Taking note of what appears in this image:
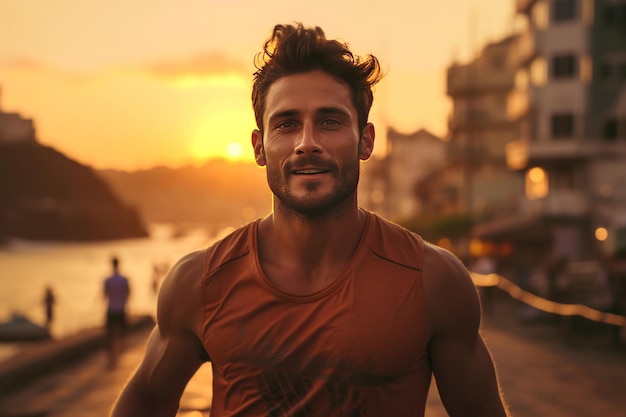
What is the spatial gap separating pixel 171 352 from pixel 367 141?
2.96 feet

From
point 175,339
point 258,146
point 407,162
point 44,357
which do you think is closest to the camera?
point 175,339

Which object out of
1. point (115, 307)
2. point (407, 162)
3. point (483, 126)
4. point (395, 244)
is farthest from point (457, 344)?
point (407, 162)

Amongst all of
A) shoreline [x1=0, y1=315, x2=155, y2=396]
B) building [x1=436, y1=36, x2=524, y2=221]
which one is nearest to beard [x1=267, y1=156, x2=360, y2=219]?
shoreline [x1=0, y1=315, x2=155, y2=396]

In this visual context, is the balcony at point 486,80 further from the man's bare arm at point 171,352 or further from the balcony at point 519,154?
the man's bare arm at point 171,352

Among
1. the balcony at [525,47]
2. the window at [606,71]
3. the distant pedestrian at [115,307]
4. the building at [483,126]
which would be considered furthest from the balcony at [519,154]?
the distant pedestrian at [115,307]

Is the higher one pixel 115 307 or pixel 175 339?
pixel 175 339

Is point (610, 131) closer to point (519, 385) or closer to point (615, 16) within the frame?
point (615, 16)

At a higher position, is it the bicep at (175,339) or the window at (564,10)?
the window at (564,10)

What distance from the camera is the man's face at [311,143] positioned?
2.90 m

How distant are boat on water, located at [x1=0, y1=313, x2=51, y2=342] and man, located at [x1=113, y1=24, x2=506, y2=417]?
22.6m

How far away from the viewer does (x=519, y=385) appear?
13.3 meters

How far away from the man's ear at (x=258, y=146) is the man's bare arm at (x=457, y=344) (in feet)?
1.98

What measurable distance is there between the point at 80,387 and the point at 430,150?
113 m

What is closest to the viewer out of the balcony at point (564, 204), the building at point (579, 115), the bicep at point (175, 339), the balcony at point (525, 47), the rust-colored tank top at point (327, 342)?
the rust-colored tank top at point (327, 342)
